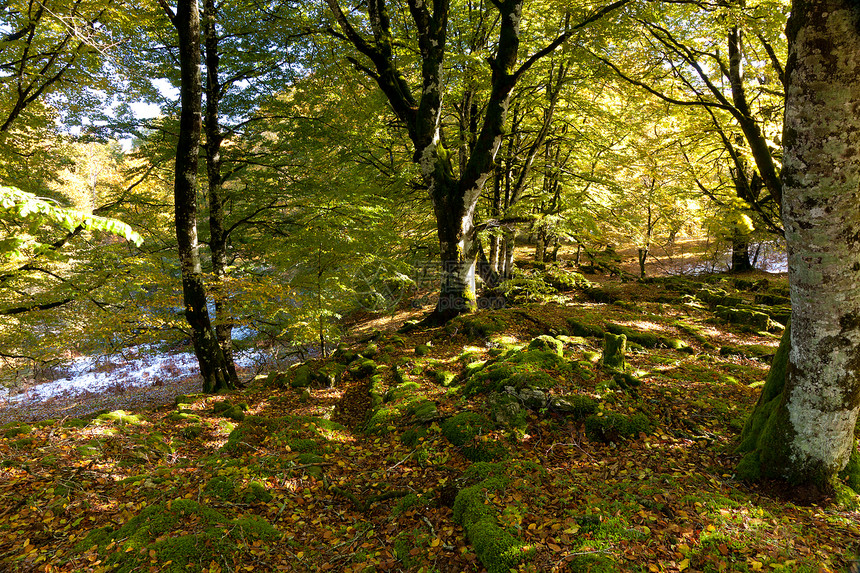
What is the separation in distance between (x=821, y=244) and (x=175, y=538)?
5.16 m

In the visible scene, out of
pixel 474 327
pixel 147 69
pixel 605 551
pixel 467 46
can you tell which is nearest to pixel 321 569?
pixel 605 551

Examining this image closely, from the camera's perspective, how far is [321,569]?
2.75m

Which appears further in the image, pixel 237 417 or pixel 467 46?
pixel 467 46

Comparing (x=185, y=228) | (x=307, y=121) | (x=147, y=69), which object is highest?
(x=147, y=69)

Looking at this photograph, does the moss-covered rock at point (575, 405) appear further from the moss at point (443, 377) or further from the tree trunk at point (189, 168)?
the tree trunk at point (189, 168)

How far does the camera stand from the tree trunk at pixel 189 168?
5949mm

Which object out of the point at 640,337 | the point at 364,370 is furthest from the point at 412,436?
the point at 640,337

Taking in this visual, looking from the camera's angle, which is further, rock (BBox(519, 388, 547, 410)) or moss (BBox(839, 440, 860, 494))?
rock (BBox(519, 388, 547, 410))

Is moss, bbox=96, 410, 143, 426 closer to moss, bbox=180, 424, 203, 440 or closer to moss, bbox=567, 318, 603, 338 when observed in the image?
moss, bbox=180, 424, 203, 440

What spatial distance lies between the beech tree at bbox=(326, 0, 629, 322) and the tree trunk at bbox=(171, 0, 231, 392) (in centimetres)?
233

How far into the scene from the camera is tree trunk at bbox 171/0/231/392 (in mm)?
5949

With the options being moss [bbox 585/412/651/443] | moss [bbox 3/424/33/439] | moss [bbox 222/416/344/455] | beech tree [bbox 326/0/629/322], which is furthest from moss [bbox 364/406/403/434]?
moss [bbox 3/424/33/439]

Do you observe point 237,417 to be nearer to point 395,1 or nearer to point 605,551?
point 605,551

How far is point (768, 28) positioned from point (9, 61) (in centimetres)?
1260
